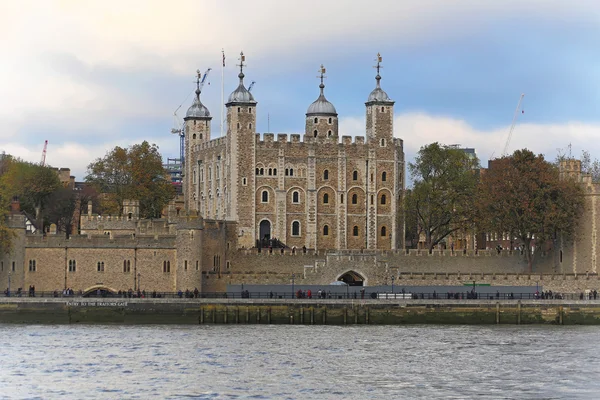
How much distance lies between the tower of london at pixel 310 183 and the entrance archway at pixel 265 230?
8 centimetres

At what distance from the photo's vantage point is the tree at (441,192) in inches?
4774

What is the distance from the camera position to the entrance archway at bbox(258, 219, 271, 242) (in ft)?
411

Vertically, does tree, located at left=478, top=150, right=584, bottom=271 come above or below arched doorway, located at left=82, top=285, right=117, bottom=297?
above

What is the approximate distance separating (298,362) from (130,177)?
58.7 meters

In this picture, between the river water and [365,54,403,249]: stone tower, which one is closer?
the river water

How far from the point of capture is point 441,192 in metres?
122

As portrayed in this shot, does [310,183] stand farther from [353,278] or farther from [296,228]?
[353,278]

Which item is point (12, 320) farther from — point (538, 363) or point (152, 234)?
point (538, 363)

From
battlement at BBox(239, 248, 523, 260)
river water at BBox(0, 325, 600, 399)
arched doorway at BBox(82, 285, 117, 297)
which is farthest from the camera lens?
battlement at BBox(239, 248, 523, 260)

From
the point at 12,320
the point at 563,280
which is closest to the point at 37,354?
the point at 12,320

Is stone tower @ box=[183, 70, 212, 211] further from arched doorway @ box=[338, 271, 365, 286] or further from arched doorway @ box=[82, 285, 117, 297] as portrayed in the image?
arched doorway @ box=[82, 285, 117, 297]

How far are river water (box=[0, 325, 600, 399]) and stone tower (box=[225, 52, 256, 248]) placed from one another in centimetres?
3180

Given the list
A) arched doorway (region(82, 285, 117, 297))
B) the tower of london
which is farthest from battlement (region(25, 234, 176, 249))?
the tower of london

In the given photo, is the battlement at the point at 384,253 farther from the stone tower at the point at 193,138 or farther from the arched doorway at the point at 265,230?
the stone tower at the point at 193,138
